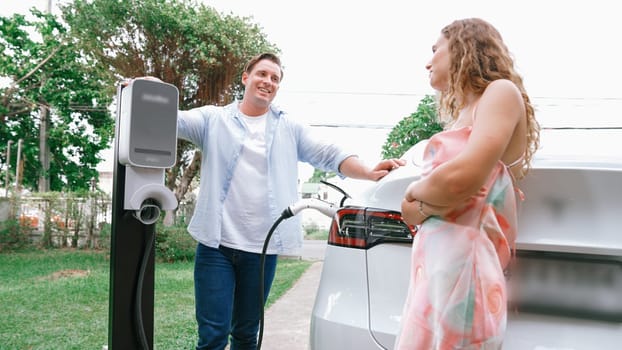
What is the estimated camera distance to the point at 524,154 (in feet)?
4.51

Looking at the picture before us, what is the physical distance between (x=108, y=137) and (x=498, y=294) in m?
14.2

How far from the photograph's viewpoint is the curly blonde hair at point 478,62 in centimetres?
130

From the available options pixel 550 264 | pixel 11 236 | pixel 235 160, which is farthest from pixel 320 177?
pixel 11 236

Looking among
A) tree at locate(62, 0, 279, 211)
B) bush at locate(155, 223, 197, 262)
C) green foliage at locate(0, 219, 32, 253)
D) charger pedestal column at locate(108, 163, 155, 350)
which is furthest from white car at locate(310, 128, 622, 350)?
green foliage at locate(0, 219, 32, 253)

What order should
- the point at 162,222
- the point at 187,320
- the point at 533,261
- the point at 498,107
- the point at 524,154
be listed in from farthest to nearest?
1. the point at 162,222
2. the point at 187,320
3. the point at 533,261
4. the point at 524,154
5. the point at 498,107

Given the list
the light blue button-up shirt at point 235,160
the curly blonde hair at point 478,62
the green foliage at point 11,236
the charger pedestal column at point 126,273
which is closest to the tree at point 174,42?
the green foliage at point 11,236

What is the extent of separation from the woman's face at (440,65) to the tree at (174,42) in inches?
425

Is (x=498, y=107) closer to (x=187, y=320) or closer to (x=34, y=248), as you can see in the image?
(x=187, y=320)

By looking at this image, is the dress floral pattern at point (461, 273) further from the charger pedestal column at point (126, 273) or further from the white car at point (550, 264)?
the charger pedestal column at point (126, 273)

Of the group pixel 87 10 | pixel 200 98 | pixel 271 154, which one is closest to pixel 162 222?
pixel 200 98

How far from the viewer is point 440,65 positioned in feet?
4.59

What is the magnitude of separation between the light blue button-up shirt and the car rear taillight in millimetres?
683

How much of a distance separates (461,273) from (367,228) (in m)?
0.52

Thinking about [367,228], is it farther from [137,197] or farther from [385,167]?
[137,197]
